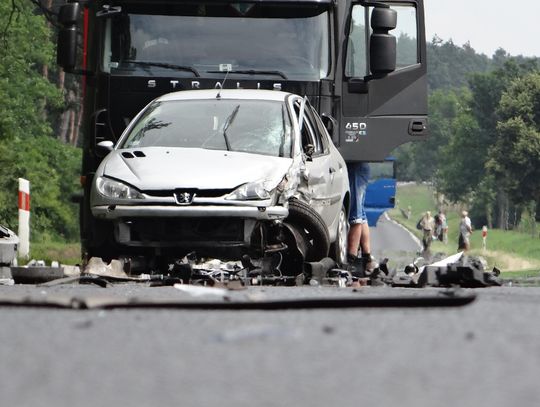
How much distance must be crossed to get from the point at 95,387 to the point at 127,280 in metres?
8.26

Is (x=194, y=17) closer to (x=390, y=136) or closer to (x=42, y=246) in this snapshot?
(x=390, y=136)

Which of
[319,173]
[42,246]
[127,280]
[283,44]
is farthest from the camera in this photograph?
[42,246]

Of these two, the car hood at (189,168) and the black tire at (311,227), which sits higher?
the car hood at (189,168)

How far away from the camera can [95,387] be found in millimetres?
5523

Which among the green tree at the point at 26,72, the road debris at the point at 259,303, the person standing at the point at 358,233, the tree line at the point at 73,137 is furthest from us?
the green tree at the point at 26,72

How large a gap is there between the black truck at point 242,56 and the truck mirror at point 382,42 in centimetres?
1

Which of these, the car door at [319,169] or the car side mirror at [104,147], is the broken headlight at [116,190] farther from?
the car door at [319,169]

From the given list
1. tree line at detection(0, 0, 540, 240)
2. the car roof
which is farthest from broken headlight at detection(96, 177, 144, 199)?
tree line at detection(0, 0, 540, 240)

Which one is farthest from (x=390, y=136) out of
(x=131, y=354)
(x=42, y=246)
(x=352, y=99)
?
(x=42, y=246)

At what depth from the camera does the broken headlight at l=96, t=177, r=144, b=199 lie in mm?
13812

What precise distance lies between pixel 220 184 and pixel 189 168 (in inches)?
14.9

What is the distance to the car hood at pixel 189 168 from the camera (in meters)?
13.6

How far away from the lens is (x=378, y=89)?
18.6 metres

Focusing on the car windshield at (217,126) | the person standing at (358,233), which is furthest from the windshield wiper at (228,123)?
the person standing at (358,233)
